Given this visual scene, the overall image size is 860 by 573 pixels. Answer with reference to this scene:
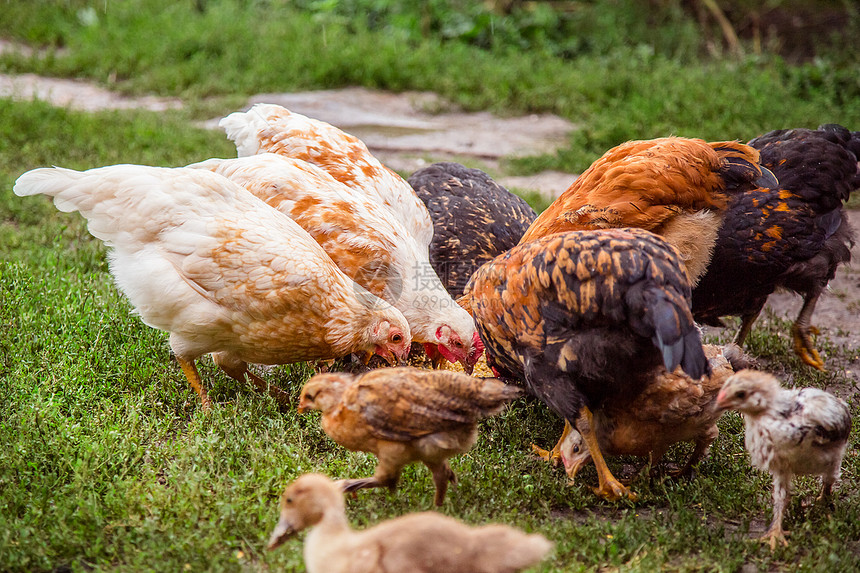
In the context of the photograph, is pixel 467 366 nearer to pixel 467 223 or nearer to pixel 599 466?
pixel 599 466

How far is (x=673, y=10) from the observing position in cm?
1227

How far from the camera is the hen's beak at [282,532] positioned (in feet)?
9.63

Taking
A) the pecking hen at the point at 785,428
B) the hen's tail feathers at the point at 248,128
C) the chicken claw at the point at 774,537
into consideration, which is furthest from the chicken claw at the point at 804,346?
the hen's tail feathers at the point at 248,128

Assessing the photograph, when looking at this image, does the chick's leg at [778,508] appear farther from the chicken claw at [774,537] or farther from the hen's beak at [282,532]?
the hen's beak at [282,532]

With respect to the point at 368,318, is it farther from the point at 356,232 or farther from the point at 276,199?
the point at 276,199

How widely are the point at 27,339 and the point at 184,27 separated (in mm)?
7938

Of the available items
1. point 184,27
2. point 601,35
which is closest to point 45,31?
point 184,27

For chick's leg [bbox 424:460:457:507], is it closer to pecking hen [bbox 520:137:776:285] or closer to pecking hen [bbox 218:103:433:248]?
pecking hen [bbox 520:137:776:285]

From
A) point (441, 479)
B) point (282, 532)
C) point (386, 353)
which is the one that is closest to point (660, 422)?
point (441, 479)

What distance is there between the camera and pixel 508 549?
8.61 feet

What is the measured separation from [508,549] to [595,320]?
140cm

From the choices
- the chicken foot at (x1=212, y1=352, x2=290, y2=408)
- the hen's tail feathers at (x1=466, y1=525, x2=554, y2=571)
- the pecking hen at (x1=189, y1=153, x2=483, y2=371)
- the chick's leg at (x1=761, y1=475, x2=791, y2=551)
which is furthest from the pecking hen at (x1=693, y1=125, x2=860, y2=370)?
the hen's tail feathers at (x1=466, y1=525, x2=554, y2=571)

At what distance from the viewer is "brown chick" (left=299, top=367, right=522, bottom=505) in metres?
3.38

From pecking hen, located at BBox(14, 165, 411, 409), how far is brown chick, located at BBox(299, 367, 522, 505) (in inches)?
33.5
